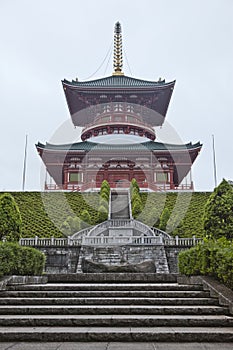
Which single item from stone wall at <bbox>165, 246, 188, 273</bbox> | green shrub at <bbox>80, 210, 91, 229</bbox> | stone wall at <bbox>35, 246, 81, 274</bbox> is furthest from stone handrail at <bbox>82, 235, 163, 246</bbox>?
green shrub at <bbox>80, 210, 91, 229</bbox>

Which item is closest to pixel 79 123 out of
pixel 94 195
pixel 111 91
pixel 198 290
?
pixel 111 91

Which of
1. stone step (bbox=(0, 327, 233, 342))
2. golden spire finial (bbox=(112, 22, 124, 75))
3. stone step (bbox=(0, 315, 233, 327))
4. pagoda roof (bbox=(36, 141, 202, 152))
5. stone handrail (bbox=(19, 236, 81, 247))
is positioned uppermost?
golden spire finial (bbox=(112, 22, 124, 75))

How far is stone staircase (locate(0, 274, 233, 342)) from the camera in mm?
5184

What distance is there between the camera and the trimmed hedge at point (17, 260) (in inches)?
307

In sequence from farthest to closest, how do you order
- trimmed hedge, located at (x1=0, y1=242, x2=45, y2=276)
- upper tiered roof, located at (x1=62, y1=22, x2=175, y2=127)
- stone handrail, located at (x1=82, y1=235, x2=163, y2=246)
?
upper tiered roof, located at (x1=62, y1=22, x2=175, y2=127), stone handrail, located at (x1=82, y1=235, x2=163, y2=246), trimmed hedge, located at (x1=0, y1=242, x2=45, y2=276)

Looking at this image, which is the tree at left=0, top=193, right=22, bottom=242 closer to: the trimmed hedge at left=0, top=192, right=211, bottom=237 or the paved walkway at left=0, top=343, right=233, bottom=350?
the trimmed hedge at left=0, top=192, right=211, bottom=237

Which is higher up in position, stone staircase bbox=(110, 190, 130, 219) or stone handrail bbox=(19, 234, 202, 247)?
stone staircase bbox=(110, 190, 130, 219)

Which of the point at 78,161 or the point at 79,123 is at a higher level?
the point at 79,123

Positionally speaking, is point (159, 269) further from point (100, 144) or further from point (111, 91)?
point (111, 91)

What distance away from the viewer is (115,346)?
487 centimetres

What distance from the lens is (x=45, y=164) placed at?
120 ft

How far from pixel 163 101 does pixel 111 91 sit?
237 inches

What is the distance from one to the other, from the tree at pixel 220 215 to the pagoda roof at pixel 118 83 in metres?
24.2

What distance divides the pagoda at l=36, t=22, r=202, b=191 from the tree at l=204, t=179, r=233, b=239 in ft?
59.0
